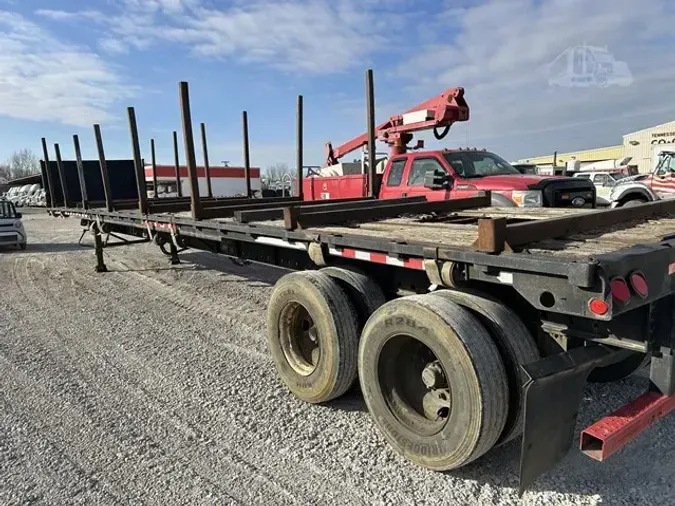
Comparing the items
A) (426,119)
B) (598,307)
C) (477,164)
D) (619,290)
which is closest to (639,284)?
(619,290)

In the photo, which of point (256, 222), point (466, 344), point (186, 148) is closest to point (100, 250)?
point (186, 148)

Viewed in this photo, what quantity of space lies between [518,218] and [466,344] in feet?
7.53

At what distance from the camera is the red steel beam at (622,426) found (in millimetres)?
2430

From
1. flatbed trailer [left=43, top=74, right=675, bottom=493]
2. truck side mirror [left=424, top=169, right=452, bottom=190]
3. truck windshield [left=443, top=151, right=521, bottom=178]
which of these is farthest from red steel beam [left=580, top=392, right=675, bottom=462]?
truck windshield [left=443, top=151, right=521, bottom=178]

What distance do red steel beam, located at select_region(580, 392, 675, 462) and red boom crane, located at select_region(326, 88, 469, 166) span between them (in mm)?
8994

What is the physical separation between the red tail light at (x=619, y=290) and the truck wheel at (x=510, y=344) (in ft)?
2.18

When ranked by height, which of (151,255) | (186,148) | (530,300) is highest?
(186,148)

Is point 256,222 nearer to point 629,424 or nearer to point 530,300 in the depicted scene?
point 530,300

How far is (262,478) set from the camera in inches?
118

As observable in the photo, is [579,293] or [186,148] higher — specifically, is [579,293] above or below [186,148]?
below

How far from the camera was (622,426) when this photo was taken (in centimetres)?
249

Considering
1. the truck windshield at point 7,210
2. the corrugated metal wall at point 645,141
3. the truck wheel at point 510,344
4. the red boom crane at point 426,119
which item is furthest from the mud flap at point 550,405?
the corrugated metal wall at point 645,141

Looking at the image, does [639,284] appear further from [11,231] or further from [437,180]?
[11,231]

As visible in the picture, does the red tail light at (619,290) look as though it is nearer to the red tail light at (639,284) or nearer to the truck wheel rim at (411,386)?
the red tail light at (639,284)
